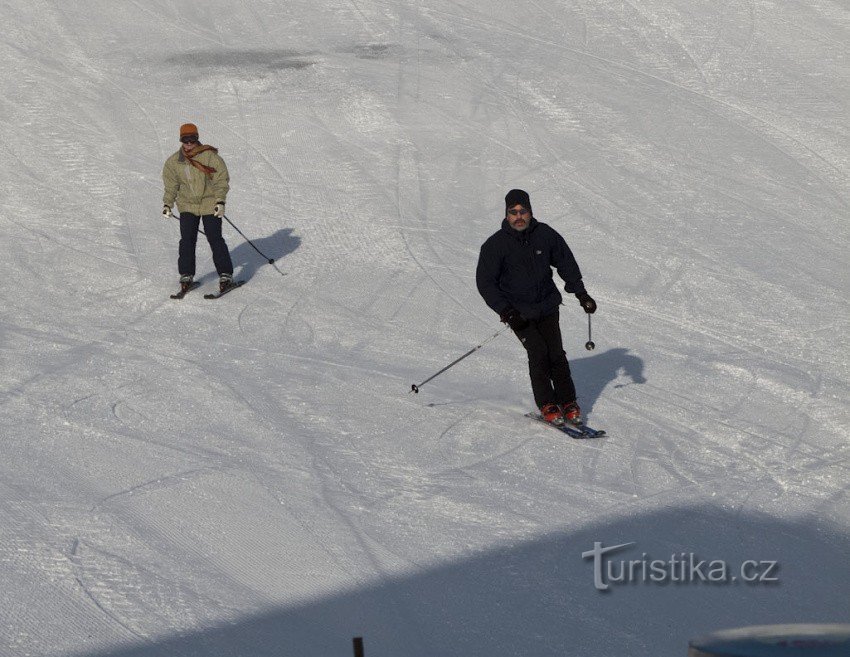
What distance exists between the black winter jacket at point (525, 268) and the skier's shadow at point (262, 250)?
5087 millimetres

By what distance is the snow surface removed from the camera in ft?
23.7

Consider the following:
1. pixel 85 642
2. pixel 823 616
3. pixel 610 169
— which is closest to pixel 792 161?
pixel 610 169

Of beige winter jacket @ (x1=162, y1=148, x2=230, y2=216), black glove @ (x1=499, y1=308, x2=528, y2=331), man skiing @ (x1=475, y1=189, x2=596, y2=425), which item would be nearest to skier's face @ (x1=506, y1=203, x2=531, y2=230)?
man skiing @ (x1=475, y1=189, x2=596, y2=425)

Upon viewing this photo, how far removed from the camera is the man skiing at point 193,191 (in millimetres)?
12883

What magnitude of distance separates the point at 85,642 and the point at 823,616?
3914 millimetres

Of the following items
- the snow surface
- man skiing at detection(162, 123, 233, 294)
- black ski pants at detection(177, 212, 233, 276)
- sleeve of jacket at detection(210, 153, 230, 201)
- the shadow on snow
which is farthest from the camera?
black ski pants at detection(177, 212, 233, 276)

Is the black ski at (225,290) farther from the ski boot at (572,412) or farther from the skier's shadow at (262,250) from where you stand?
the ski boot at (572,412)

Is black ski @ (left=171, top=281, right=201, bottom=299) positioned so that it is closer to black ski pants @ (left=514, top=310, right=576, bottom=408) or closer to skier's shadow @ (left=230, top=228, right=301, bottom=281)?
skier's shadow @ (left=230, top=228, right=301, bottom=281)

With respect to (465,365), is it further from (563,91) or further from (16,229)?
(563,91)

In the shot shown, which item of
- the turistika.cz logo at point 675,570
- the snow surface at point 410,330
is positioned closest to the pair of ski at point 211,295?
the snow surface at point 410,330

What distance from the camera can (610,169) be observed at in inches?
671

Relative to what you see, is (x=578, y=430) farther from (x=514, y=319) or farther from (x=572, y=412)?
(x=514, y=319)

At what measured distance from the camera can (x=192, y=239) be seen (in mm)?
13188

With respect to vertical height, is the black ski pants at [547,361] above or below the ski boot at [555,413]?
above
